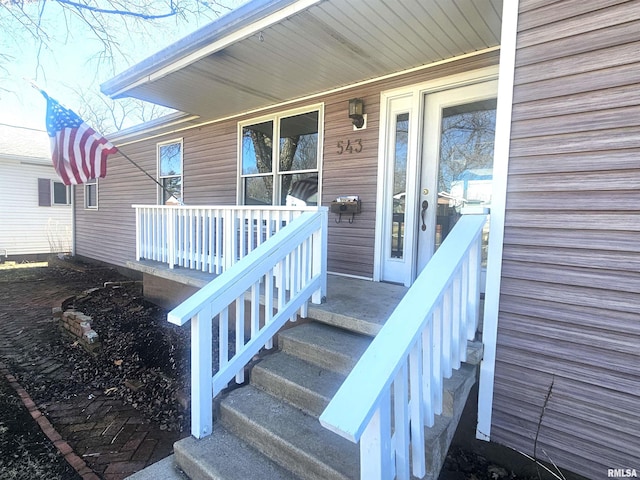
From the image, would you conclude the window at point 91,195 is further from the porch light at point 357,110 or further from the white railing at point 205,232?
the porch light at point 357,110

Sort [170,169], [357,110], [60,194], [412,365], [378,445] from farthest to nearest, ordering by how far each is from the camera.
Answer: [60,194], [170,169], [357,110], [412,365], [378,445]

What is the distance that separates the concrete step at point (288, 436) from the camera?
1635 mm

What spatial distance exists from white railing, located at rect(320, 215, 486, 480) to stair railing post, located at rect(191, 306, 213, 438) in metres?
1.03

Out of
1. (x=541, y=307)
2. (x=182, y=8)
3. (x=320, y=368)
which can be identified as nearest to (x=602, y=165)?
(x=541, y=307)

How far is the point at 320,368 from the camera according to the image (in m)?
2.30

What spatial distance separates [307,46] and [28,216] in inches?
483

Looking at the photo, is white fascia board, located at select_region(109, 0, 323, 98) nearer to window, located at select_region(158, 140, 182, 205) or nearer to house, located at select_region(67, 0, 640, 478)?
house, located at select_region(67, 0, 640, 478)

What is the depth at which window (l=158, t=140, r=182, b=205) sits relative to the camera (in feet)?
21.8

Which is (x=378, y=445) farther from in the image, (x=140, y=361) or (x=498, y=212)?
(x=140, y=361)

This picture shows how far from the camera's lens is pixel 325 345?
235 cm

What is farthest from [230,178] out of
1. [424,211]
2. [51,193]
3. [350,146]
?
[51,193]

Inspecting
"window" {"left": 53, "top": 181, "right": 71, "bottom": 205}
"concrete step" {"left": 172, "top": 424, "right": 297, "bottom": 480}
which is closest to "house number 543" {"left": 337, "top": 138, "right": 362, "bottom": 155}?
"concrete step" {"left": 172, "top": 424, "right": 297, "bottom": 480}

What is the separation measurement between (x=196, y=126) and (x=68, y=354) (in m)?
4.04

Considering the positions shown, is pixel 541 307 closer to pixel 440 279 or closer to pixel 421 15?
pixel 440 279
